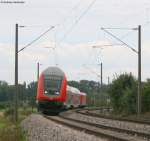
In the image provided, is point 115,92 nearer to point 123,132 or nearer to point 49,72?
point 49,72

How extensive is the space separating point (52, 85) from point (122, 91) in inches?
517

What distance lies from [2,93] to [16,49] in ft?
358

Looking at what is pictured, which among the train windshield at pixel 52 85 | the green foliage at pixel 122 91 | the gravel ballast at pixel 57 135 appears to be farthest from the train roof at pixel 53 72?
the gravel ballast at pixel 57 135

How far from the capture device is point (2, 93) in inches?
6112

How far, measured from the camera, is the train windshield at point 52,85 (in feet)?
180

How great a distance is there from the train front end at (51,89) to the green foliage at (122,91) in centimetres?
818

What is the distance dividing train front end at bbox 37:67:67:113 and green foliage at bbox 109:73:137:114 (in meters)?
8.18

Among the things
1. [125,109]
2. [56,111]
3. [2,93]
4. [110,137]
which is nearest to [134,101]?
[125,109]

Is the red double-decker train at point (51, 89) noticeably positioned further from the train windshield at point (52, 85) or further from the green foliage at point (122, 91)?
the green foliage at point (122, 91)

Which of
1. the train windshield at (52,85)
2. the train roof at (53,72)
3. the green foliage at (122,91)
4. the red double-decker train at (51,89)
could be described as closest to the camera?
the red double-decker train at (51,89)

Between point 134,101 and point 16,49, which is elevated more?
point 16,49

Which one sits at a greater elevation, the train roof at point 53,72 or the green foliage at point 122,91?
the train roof at point 53,72

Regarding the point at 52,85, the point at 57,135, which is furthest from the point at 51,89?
the point at 57,135

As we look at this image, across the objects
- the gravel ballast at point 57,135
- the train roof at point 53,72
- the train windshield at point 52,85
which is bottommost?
the gravel ballast at point 57,135
